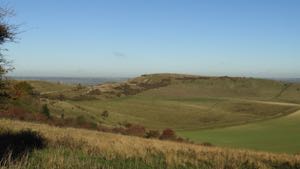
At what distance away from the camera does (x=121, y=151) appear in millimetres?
14695

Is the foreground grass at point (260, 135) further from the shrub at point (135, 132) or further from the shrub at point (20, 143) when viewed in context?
the shrub at point (20, 143)

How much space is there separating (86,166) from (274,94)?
13776 centimetres

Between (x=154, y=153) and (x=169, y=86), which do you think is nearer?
(x=154, y=153)

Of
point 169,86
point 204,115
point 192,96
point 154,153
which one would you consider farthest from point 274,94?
point 154,153

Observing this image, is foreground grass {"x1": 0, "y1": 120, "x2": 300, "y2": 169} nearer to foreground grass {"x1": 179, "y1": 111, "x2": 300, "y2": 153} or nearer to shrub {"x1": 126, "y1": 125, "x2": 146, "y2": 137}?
shrub {"x1": 126, "y1": 125, "x2": 146, "y2": 137}

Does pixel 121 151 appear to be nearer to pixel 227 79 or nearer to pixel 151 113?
pixel 151 113

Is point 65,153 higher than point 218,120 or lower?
higher

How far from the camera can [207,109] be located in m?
106

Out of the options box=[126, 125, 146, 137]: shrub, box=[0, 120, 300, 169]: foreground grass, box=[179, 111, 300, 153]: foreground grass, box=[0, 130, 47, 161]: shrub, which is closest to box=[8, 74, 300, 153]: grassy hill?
box=[179, 111, 300, 153]: foreground grass

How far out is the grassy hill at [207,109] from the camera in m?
68.2

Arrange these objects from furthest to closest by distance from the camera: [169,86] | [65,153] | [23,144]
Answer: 1. [169,86]
2. [23,144]
3. [65,153]

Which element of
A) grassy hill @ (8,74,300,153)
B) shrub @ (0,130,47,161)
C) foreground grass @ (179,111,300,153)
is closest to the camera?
shrub @ (0,130,47,161)

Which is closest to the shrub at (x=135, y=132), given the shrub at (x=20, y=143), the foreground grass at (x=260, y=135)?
the foreground grass at (x=260, y=135)

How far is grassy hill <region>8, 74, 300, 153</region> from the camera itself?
224 feet
